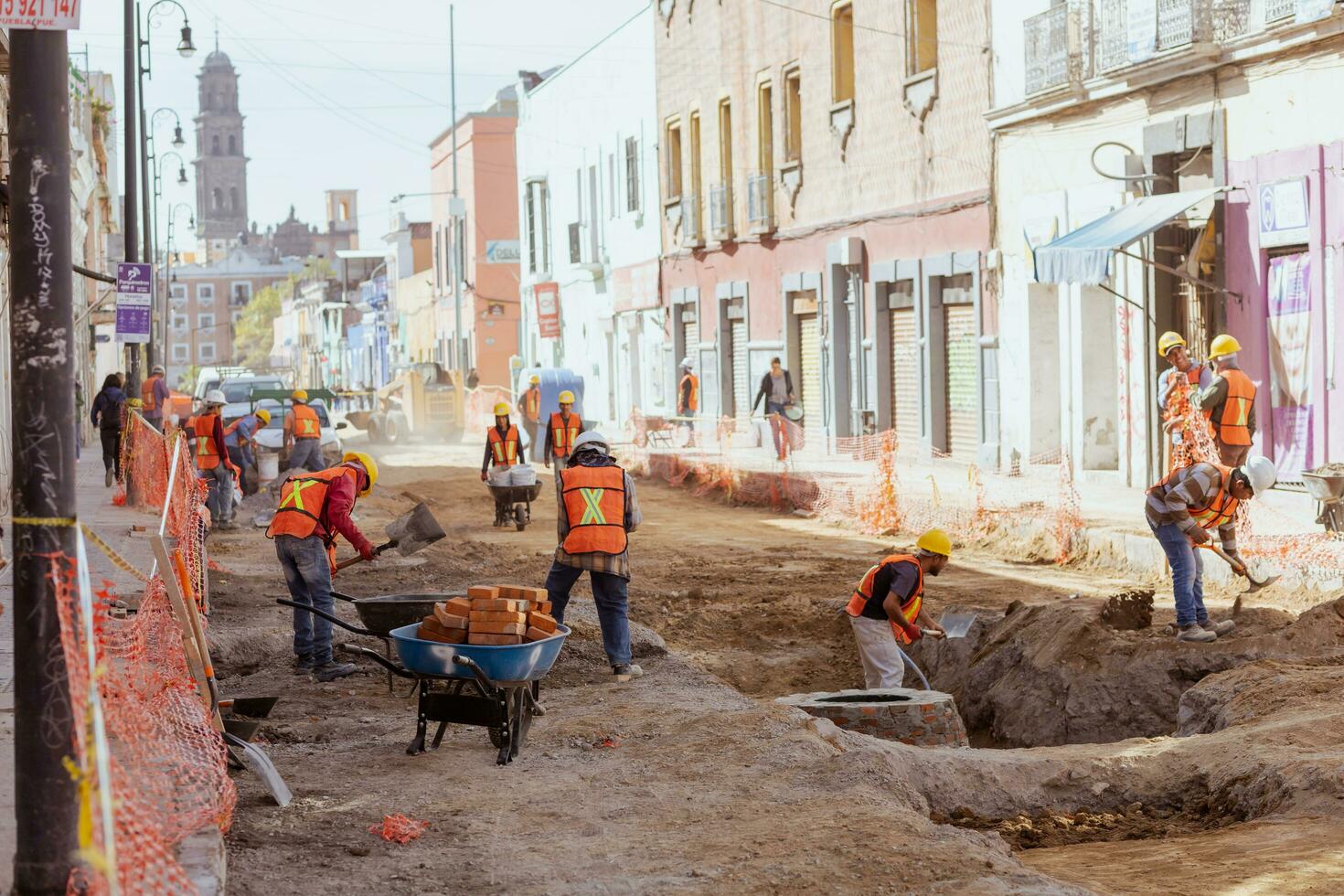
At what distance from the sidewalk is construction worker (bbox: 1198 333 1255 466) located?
9486 millimetres

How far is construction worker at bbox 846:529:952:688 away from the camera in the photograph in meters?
10.4

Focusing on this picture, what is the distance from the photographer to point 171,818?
5918mm

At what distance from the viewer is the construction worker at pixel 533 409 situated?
2916 centimetres

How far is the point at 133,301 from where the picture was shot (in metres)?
22.6

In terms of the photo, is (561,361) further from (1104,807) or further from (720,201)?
(1104,807)

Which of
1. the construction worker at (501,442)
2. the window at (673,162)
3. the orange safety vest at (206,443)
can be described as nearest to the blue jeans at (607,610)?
the construction worker at (501,442)

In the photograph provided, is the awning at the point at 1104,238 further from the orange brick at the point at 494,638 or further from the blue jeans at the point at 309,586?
the orange brick at the point at 494,638

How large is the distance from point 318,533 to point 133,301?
13.2 metres

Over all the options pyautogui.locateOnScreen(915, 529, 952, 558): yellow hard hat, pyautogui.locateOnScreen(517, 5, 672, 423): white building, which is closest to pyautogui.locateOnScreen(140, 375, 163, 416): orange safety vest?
pyautogui.locateOnScreen(517, 5, 672, 423): white building

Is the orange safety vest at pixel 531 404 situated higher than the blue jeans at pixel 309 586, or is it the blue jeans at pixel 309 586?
the orange safety vest at pixel 531 404

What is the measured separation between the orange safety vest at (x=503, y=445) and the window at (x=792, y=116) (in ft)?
40.2

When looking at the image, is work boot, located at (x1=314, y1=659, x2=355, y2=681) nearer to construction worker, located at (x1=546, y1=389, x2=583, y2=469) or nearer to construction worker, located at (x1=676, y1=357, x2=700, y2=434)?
construction worker, located at (x1=546, y1=389, x2=583, y2=469)

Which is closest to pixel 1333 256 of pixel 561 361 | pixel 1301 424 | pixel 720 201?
pixel 1301 424

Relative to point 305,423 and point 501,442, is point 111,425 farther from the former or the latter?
point 501,442
